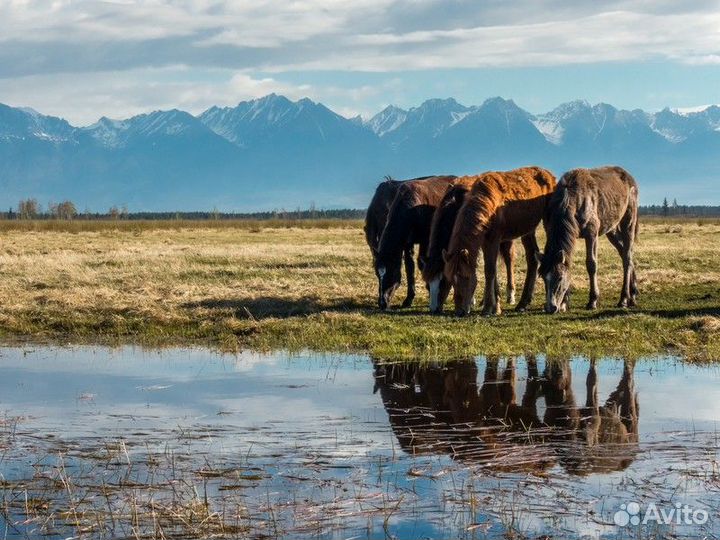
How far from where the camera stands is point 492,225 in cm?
1920

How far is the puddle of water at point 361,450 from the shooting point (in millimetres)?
7617

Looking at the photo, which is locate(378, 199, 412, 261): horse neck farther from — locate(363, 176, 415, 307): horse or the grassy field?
locate(363, 176, 415, 307): horse

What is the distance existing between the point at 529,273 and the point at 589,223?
5.27 ft

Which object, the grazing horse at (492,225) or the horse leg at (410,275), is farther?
the horse leg at (410,275)

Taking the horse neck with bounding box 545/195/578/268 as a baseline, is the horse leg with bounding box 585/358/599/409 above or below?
below

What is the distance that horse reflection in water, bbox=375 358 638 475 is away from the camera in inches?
365

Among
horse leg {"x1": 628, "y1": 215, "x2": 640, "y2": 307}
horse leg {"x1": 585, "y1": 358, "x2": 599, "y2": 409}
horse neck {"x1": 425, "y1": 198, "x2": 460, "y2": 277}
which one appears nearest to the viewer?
horse leg {"x1": 585, "y1": 358, "x2": 599, "y2": 409}

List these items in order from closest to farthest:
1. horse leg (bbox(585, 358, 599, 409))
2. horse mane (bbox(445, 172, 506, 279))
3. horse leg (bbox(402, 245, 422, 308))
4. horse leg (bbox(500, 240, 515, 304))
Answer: horse leg (bbox(585, 358, 599, 409)) → horse mane (bbox(445, 172, 506, 279)) → horse leg (bbox(402, 245, 422, 308)) → horse leg (bbox(500, 240, 515, 304))

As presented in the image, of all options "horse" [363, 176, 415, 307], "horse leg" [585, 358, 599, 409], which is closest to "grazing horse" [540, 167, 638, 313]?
"horse" [363, 176, 415, 307]

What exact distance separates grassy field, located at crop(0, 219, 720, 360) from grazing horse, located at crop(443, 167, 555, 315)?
0.55 meters

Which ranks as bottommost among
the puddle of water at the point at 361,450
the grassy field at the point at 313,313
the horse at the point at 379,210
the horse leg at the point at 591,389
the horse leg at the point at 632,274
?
the puddle of water at the point at 361,450

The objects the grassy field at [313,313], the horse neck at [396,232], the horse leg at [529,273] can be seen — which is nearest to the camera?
the grassy field at [313,313]

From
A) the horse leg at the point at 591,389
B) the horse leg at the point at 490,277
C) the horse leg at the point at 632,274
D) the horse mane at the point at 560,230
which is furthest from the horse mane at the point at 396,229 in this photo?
the horse leg at the point at 591,389

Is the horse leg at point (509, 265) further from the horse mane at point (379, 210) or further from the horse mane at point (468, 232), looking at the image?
the horse mane at point (468, 232)
